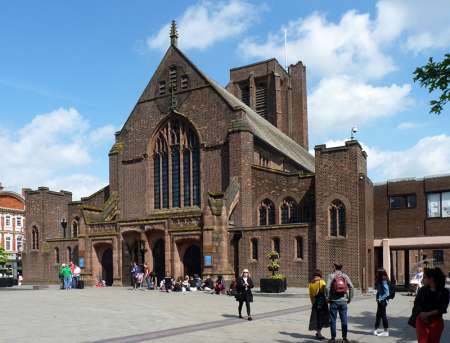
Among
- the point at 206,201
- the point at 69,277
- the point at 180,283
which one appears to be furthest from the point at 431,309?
the point at 69,277

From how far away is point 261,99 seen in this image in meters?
62.9

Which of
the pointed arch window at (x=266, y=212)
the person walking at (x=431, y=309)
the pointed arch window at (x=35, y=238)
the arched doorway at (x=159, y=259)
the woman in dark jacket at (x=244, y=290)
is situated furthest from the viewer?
the pointed arch window at (x=35, y=238)

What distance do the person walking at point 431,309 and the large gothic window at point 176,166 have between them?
3110cm

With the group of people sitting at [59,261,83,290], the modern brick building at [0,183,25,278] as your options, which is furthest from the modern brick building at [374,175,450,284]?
the modern brick building at [0,183,25,278]

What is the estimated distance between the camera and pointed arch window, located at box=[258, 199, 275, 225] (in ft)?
121

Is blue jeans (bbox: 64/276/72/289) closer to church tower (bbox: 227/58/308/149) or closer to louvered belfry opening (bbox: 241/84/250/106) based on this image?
church tower (bbox: 227/58/308/149)

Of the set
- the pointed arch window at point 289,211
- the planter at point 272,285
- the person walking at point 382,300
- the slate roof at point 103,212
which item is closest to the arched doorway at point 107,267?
the slate roof at point 103,212

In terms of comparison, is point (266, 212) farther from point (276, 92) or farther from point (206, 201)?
point (276, 92)

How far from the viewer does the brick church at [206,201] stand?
33.1m

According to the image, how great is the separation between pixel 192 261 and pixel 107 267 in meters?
7.77

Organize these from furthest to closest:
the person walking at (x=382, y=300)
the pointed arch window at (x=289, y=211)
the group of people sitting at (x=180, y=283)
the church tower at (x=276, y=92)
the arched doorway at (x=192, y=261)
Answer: the church tower at (x=276, y=92)
the arched doorway at (x=192, y=261)
the pointed arch window at (x=289, y=211)
the group of people sitting at (x=180, y=283)
the person walking at (x=382, y=300)

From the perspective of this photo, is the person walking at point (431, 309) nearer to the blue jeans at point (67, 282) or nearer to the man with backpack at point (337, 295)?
the man with backpack at point (337, 295)

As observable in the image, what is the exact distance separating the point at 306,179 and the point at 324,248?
484cm

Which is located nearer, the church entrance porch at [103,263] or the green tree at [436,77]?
the green tree at [436,77]
